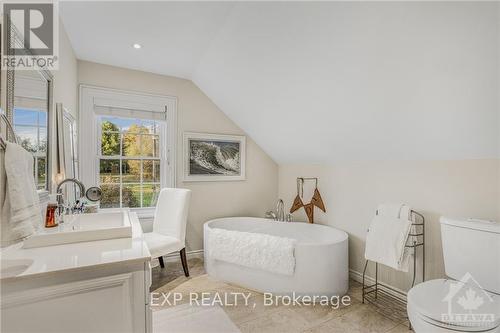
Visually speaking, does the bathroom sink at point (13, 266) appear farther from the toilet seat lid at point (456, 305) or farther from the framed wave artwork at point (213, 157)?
the framed wave artwork at point (213, 157)

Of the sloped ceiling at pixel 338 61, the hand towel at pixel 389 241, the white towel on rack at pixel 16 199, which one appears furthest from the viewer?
the hand towel at pixel 389 241

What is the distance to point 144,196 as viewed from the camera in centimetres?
334

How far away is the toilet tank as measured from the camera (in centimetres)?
160

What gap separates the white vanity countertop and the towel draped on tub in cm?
143

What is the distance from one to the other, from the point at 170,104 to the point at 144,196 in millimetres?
1205

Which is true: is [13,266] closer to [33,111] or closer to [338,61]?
[33,111]

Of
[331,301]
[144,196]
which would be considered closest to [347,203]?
[331,301]

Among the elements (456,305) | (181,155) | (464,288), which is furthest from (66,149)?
(464,288)

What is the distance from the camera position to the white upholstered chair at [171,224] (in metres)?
2.72

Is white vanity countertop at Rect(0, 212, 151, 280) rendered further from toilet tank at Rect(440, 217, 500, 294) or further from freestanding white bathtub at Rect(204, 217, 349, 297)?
toilet tank at Rect(440, 217, 500, 294)

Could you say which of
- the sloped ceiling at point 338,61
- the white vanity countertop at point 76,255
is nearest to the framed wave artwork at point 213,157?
the sloped ceiling at point 338,61

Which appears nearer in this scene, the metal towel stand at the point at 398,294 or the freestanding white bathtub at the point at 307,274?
the metal towel stand at the point at 398,294

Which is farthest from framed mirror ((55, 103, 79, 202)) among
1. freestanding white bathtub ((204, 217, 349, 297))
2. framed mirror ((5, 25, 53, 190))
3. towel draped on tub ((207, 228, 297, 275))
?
freestanding white bathtub ((204, 217, 349, 297))

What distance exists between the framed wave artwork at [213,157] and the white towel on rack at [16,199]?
229 centimetres
